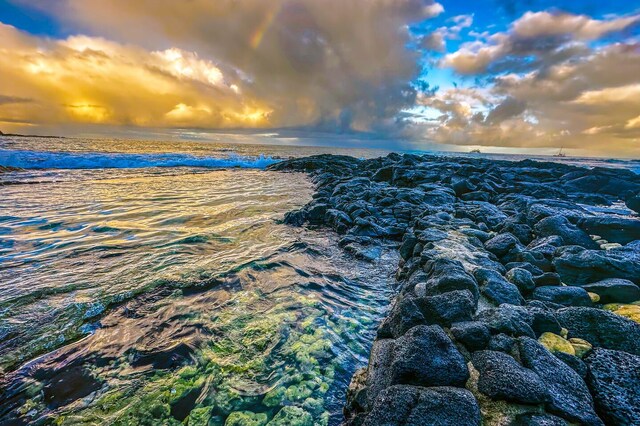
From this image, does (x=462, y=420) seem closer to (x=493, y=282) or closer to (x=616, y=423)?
(x=616, y=423)

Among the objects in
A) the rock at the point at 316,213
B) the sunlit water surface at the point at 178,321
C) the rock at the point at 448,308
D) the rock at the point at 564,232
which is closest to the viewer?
the sunlit water surface at the point at 178,321

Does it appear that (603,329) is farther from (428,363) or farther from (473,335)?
(428,363)

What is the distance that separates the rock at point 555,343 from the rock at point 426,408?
1.24 metres

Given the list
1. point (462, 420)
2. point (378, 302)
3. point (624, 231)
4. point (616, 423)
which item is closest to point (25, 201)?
point (378, 302)

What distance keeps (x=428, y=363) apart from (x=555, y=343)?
4.99ft

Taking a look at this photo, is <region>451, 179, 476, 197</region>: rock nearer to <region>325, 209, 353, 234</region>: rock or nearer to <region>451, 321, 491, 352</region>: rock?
<region>325, 209, 353, 234</region>: rock

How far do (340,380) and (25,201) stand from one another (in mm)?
15930

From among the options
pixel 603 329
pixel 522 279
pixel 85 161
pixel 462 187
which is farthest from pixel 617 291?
pixel 85 161

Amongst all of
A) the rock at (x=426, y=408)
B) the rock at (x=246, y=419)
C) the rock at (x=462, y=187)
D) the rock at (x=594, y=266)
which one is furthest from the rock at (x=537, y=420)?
the rock at (x=462, y=187)

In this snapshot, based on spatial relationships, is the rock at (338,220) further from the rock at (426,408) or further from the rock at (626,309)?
the rock at (426,408)

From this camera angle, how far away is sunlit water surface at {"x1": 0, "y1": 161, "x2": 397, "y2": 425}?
10.5 feet

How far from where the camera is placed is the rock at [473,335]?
121 inches

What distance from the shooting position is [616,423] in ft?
7.40

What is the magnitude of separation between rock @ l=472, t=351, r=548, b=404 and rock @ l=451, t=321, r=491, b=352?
0.24 meters
